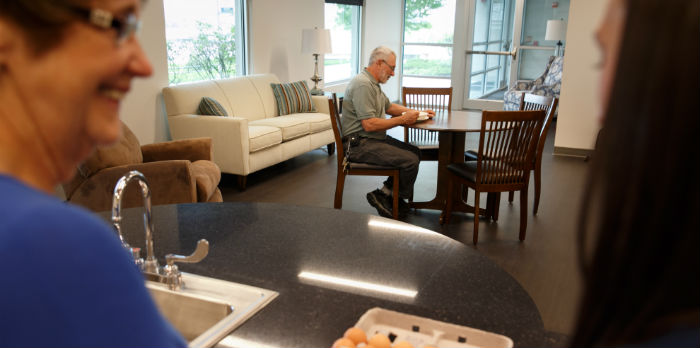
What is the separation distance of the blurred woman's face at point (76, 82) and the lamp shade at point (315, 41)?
20.7 ft

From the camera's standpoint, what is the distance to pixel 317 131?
6031 millimetres

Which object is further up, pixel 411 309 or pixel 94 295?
pixel 94 295

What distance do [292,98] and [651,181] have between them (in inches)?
233

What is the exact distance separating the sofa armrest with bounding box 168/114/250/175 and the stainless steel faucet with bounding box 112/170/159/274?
11.2ft

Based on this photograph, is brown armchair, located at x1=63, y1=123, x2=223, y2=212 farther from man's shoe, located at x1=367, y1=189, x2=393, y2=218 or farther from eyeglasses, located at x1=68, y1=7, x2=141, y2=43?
eyeglasses, located at x1=68, y1=7, x2=141, y2=43

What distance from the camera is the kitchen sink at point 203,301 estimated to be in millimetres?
1339

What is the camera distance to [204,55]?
234 inches

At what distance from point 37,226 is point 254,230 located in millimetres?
1298

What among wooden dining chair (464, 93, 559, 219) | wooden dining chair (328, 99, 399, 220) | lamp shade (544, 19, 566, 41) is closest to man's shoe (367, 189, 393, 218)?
wooden dining chair (328, 99, 399, 220)

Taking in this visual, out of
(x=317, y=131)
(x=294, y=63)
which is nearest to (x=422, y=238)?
(x=317, y=131)

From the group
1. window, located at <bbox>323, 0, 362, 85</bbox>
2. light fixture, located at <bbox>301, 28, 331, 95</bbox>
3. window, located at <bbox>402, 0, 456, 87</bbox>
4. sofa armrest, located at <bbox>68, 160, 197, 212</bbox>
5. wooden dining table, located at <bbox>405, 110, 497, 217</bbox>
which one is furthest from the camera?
window, located at <bbox>402, 0, 456, 87</bbox>

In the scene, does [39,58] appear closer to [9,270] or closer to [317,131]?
[9,270]

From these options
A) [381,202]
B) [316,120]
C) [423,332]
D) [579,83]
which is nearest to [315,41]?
[316,120]

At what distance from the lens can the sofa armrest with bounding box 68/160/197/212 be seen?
337 centimetres
